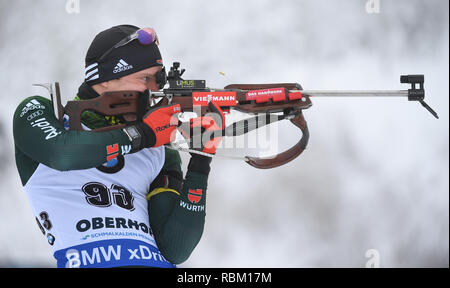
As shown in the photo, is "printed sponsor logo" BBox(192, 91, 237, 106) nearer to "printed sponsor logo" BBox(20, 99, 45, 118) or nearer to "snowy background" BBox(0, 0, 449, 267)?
"printed sponsor logo" BBox(20, 99, 45, 118)

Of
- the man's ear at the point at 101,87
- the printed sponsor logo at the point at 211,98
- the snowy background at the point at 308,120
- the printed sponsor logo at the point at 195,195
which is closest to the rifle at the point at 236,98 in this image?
the printed sponsor logo at the point at 211,98

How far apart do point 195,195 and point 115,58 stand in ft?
1.58

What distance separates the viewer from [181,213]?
1.68 metres

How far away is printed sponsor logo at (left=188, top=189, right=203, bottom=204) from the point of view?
1.67 m

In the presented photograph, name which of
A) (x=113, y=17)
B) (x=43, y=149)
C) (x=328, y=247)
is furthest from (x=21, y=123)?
(x=328, y=247)

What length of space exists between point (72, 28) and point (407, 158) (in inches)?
70.7

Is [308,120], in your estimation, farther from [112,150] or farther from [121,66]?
[112,150]

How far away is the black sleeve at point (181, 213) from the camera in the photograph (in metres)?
1.67

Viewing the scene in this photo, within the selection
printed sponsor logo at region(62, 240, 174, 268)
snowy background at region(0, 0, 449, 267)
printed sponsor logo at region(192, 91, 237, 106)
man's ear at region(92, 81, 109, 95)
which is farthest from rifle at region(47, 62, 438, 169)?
snowy background at region(0, 0, 449, 267)

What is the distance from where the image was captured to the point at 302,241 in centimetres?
273

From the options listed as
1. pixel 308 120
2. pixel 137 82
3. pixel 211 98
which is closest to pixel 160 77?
pixel 137 82

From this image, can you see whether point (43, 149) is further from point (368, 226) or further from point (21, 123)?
point (368, 226)

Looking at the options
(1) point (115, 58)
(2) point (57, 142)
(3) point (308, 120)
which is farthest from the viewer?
(3) point (308, 120)

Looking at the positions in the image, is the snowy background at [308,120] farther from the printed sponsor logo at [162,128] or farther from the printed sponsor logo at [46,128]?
the printed sponsor logo at [46,128]
